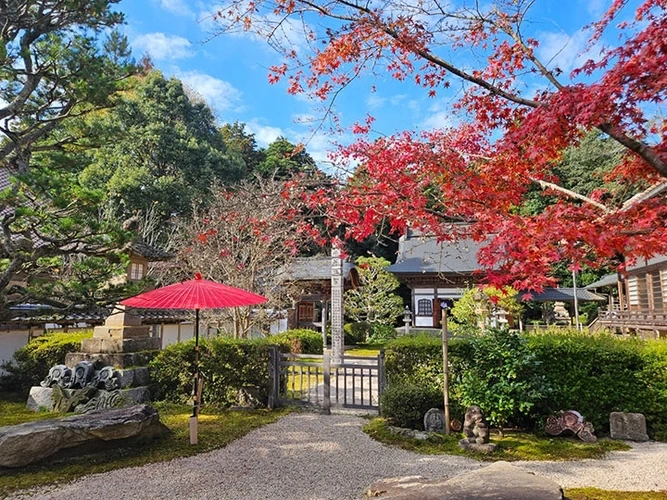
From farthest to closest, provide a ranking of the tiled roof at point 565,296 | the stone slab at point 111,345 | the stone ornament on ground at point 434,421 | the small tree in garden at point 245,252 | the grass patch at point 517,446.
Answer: the tiled roof at point 565,296, the small tree in garden at point 245,252, the stone slab at point 111,345, the stone ornament on ground at point 434,421, the grass patch at point 517,446

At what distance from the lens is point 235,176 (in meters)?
21.5

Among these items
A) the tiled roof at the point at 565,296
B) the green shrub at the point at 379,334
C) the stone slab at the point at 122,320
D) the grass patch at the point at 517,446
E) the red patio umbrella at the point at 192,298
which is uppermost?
the tiled roof at the point at 565,296

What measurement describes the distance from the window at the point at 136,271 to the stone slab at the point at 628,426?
836 cm

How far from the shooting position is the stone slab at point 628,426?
17.4ft

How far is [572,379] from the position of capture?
561 centimetres

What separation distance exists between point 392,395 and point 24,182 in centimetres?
515

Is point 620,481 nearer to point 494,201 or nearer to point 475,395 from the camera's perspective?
point 475,395

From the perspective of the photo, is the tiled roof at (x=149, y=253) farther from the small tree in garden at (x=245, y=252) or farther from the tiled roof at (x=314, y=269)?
the tiled roof at (x=314, y=269)

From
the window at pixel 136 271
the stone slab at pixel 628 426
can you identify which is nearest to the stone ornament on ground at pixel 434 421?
the stone slab at pixel 628 426

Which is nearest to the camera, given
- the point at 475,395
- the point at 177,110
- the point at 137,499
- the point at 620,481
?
the point at 137,499

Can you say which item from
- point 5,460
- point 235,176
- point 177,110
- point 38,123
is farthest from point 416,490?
point 177,110

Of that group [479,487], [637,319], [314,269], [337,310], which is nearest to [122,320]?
[337,310]

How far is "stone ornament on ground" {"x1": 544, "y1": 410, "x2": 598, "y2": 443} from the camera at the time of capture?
17.3 feet

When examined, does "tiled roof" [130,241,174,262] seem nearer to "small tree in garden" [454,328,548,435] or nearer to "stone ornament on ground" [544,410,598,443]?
"small tree in garden" [454,328,548,435]
